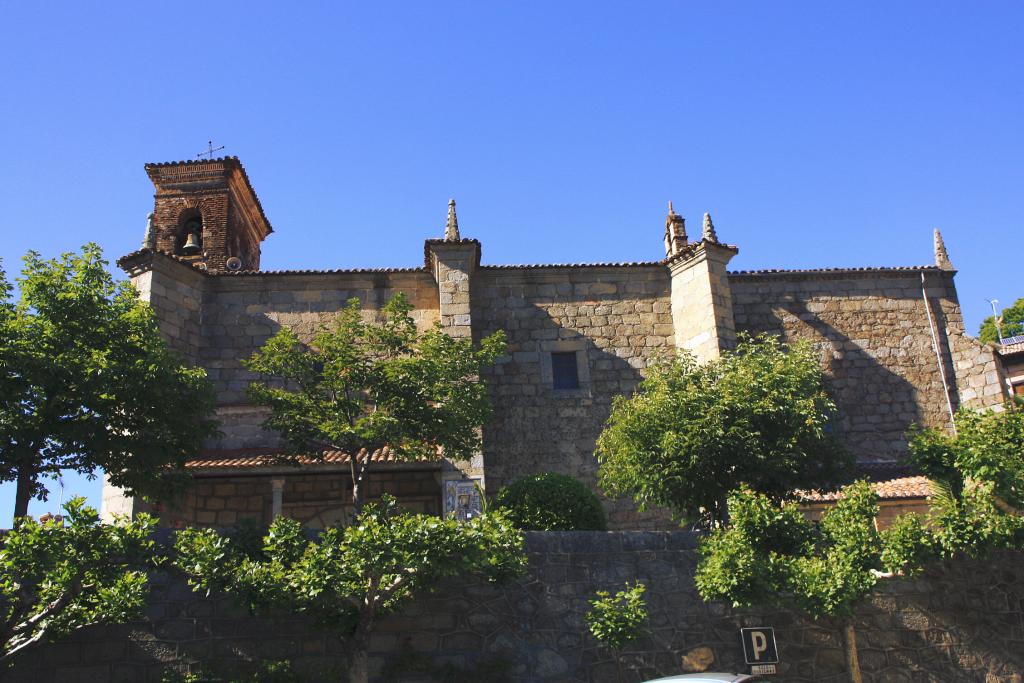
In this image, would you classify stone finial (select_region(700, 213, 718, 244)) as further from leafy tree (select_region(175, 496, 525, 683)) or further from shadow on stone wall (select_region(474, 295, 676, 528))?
leafy tree (select_region(175, 496, 525, 683))

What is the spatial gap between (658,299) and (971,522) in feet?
30.6

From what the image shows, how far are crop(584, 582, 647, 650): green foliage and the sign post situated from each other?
1.29 m

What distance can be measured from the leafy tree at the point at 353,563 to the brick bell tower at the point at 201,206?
15934 millimetres

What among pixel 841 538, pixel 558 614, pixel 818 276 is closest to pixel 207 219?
pixel 818 276

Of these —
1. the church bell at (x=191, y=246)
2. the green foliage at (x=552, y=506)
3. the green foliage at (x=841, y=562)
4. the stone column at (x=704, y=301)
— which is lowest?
the green foliage at (x=841, y=562)

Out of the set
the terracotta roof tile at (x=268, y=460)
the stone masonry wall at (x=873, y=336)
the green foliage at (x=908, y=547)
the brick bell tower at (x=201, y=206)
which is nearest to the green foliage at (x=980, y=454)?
the green foliage at (x=908, y=547)

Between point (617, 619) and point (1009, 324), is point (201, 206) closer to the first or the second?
point (617, 619)

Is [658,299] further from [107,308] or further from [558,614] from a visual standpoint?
[107,308]

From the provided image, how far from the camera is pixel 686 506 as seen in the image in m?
13.8

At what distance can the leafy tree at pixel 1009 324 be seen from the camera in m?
42.7

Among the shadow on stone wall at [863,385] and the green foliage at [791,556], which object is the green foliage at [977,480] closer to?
the green foliage at [791,556]

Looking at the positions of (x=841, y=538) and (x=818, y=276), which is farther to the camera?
(x=818, y=276)

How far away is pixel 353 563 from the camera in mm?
10102

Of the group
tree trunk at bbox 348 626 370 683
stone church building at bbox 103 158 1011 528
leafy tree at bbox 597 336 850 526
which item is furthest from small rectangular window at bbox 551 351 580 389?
tree trunk at bbox 348 626 370 683
